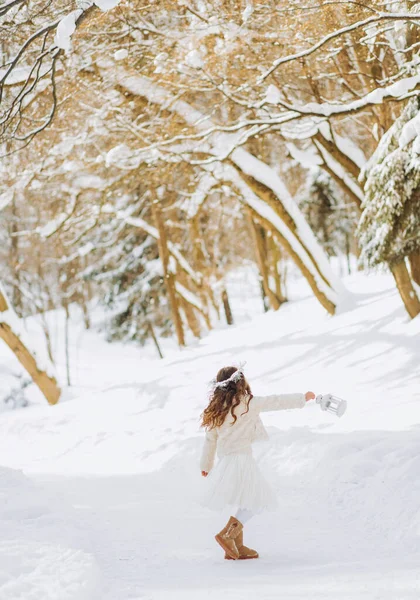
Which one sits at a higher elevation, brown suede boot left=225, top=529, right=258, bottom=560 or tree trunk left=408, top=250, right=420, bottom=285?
tree trunk left=408, top=250, right=420, bottom=285

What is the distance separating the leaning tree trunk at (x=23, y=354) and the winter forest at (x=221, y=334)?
4cm

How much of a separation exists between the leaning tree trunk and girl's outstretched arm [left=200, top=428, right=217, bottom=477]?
31.7ft

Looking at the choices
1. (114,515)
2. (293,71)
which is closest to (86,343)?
(293,71)

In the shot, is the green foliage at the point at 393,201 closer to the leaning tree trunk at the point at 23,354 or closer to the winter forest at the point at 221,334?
the winter forest at the point at 221,334

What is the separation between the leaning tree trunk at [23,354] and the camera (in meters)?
13.8

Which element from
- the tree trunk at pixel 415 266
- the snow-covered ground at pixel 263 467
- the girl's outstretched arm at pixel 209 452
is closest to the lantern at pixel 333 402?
the girl's outstretched arm at pixel 209 452

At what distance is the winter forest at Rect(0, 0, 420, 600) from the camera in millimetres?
4781

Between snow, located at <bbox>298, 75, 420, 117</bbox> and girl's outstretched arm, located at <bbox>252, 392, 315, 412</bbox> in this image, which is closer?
girl's outstretched arm, located at <bbox>252, 392, 315, 412</bbox>

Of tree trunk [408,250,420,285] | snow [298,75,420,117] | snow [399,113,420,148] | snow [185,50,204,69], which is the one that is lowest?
tree trunk [408,250,420,285]

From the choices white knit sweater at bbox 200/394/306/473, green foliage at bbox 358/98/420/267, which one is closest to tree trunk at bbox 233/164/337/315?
green foliage at bbox 358/98/420/267

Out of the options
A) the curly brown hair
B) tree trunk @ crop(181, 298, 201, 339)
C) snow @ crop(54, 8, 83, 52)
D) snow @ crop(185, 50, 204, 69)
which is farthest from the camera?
tree trunk @ crop(181, 298, 201, 339)

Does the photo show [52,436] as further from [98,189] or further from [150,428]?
[98,189]

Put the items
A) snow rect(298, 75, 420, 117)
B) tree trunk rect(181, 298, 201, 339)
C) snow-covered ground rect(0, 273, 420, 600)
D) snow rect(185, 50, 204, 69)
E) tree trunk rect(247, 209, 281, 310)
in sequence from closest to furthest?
snow-covered ground rect(0, 273, 420, 600)
snow rect(298, 75, 420, 117)
snow rect(185, 50, 204, 69)
tree trunk rect(247, 209, 281, 310)
tree trunk rect(181, 298, 201, 339)

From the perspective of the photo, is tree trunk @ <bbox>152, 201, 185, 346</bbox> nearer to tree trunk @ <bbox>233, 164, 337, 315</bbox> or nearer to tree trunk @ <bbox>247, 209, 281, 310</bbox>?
tree trunk @ <bbox>247, 209, 281, 310</bbox>
